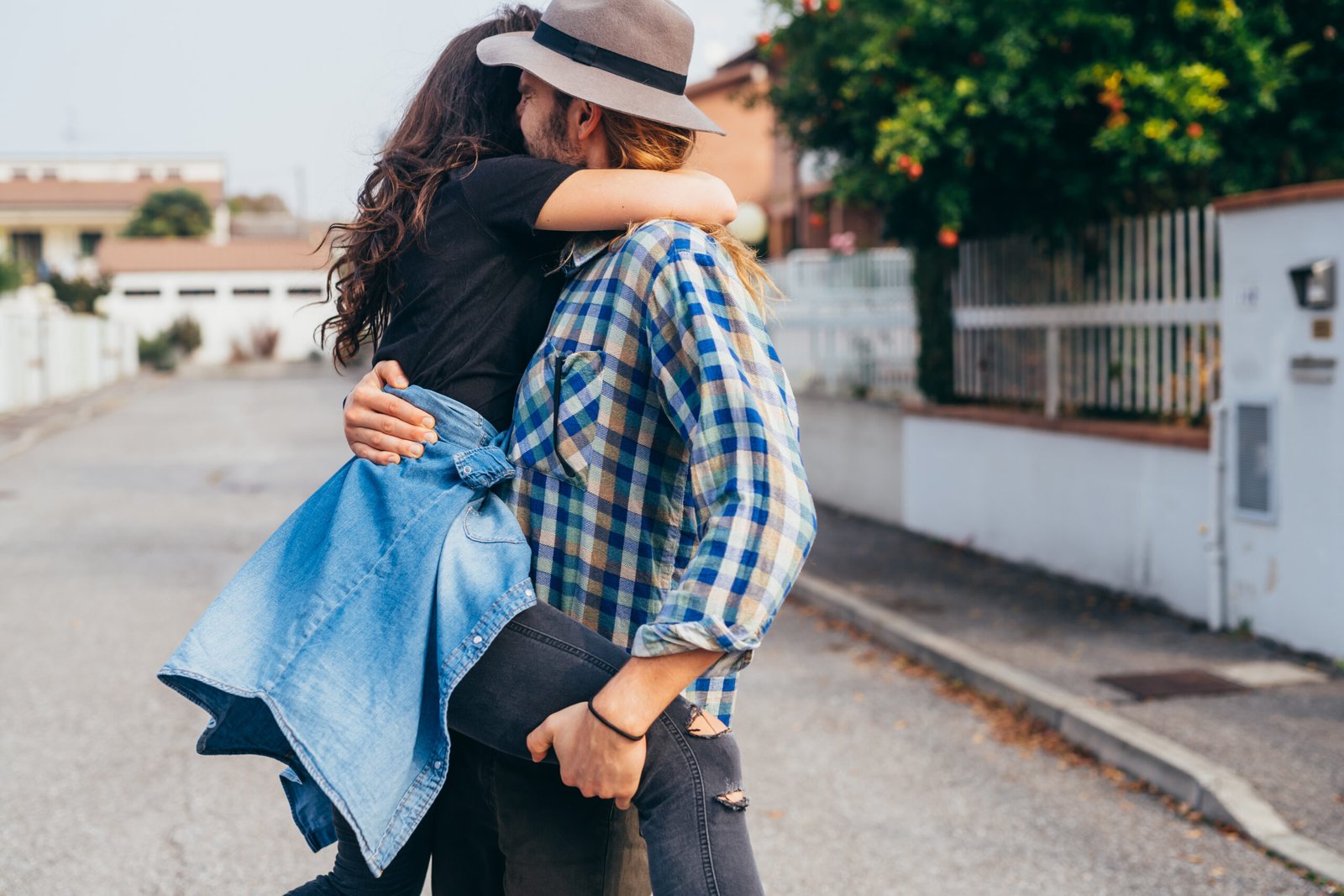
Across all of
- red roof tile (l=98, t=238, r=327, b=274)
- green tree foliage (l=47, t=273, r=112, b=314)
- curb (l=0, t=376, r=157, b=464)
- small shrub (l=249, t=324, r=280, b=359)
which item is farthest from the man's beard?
red roof tile (l=98, t=238, r=327, b=274)

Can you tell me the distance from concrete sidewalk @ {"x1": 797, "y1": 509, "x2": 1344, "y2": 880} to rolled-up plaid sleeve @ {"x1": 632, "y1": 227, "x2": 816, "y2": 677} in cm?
302

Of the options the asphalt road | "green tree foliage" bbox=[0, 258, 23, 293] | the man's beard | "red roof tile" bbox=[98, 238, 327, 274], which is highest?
"red roof tile" bbox=[98, 238, 327, 274]

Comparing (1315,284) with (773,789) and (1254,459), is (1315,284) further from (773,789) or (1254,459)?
(773,789)

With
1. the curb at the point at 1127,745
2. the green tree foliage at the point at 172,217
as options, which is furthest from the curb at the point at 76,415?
the green tree foliage at the point at 172,217

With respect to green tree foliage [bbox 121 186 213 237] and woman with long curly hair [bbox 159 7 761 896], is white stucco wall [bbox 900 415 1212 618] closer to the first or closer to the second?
woman with long curly hair [bbox 159 7 761 896]

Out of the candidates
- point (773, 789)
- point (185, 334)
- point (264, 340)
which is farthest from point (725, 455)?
point (264, 340)

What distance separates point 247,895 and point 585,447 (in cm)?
250

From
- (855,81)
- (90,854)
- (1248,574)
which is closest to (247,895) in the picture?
(90,854)

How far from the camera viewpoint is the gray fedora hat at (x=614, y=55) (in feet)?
6.19

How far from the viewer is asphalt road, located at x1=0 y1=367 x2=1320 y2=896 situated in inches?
155

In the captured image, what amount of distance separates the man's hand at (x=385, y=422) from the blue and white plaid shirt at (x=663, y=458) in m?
0.14

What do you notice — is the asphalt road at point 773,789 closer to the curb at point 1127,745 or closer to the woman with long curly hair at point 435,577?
the curb at point 1127,745

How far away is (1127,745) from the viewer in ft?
16.3

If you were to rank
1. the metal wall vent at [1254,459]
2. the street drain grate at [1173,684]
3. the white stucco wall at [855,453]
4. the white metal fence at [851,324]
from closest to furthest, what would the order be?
the street drain grate at [1173,684] < the metal wall vent at [1254,459] < the white stucco wall at [855,453] < the white metal fence at [851,324]
